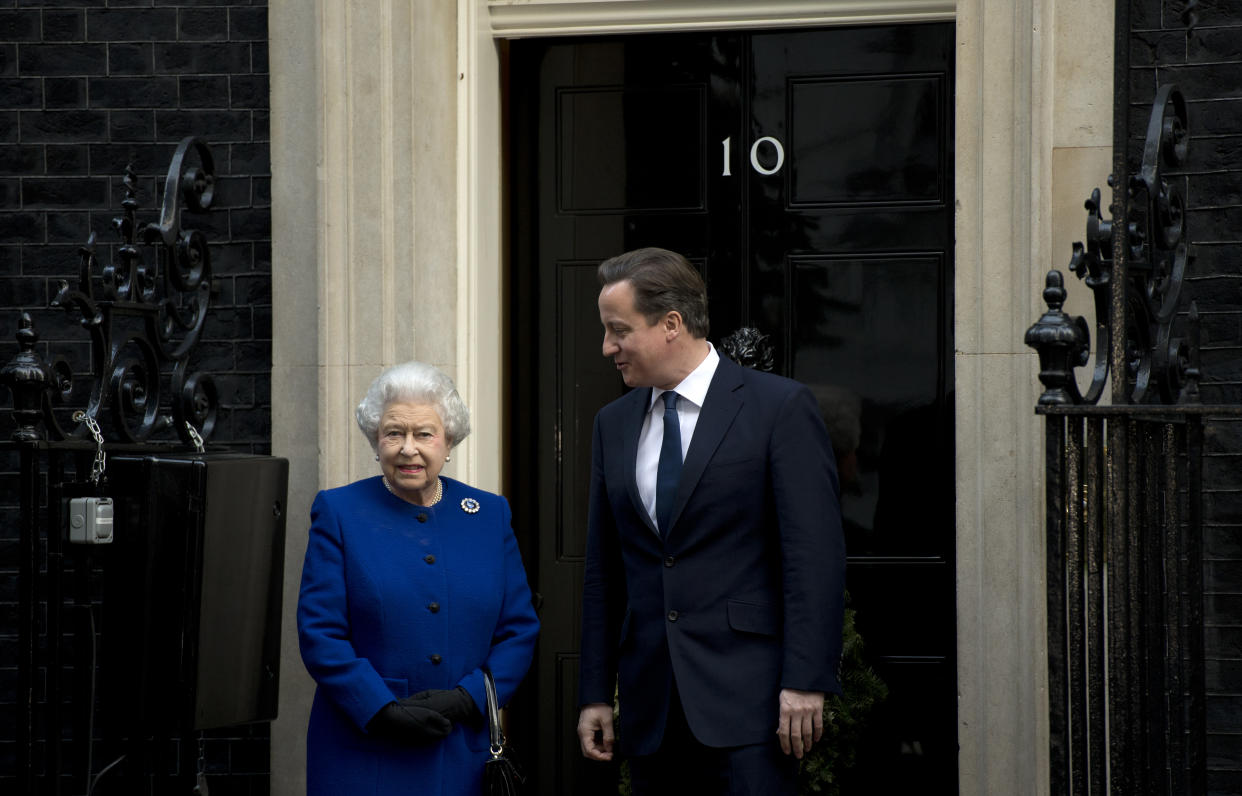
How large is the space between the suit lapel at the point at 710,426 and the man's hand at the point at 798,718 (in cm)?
53

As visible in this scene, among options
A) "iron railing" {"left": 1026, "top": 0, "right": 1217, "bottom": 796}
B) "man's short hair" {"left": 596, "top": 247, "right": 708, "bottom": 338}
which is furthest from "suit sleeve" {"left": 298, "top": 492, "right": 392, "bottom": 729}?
"iron railing" {"left": 1026, "top": 0, "right": 1217, "bottom": 796}

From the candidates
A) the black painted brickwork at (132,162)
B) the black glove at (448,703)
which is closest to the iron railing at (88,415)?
the black painted brickwork at (132,162)

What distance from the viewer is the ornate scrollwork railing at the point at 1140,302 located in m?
3.22

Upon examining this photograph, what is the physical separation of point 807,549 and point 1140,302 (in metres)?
1.00

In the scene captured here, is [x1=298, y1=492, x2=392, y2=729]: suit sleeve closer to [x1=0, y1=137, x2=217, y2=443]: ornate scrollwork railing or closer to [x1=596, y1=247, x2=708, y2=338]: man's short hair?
[x1=0, y1=137, x2=217, y2=443]: ornate scrollwork railing

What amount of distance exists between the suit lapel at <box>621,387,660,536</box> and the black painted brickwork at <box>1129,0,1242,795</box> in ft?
7.00

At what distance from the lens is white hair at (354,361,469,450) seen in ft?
12.9

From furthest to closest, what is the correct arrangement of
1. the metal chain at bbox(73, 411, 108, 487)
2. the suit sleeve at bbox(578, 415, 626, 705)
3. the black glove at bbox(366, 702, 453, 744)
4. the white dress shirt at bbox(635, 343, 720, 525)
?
the metal chain at bbox(73, 411, 108, 487) → the suit sleeve at bbox(578, 415, 626, 705) → the white dress shirt at bbox(635, 343, 720, 525) → the black glove at bbox(366, 702, 453, 744)

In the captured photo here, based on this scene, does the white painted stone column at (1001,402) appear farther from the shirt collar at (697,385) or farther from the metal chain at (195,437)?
the metal chain at (195,437)

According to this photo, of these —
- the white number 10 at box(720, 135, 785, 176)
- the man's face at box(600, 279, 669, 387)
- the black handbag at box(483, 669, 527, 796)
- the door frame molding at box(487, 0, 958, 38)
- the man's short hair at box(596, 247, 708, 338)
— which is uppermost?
the door frame molding at box(487, 0, 958, 38)

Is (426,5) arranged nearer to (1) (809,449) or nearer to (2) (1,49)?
(2) (1,49)

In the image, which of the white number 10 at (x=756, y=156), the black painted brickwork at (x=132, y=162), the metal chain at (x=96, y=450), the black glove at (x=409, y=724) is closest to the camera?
the black glove at (x=409, y=724)

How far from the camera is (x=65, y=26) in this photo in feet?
19.0

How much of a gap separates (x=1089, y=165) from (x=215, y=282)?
3205 millimetres
